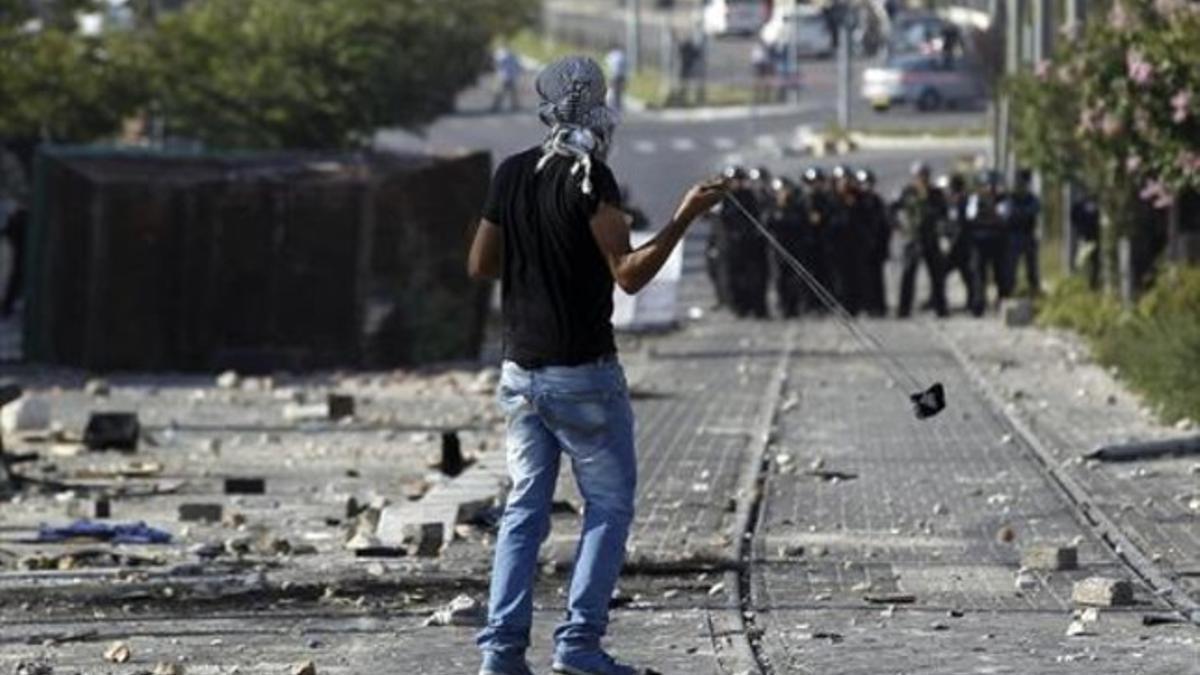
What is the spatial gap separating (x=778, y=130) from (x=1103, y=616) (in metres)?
74.1

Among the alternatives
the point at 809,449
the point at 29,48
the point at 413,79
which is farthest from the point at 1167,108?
the point at 413,79

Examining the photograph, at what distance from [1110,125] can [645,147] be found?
52337 millimetres

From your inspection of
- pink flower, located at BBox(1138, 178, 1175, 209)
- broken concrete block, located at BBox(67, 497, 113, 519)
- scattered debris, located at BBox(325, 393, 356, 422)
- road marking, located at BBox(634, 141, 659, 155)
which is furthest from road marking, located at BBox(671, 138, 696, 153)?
broken concrete block, located at BBox(67, 497, 113, 519)

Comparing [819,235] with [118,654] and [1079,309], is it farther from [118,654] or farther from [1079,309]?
[118,654]

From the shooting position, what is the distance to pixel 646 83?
354 ft

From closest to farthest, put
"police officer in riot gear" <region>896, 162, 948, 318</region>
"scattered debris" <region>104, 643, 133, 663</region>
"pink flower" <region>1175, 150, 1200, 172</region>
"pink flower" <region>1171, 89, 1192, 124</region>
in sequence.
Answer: "scattered debris" <region>104, 643, 133, 663</region>
"pink flower" <region>1171, 89, 1192, 124</region>
"pink flower" <region>1175, 150, 1200, 172</region>
"police officer in riot gear" <region>896, 162, 948, 318</region>

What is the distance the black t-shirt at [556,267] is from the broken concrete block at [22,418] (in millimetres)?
16301

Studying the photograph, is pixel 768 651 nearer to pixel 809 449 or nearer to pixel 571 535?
pixel 571 535

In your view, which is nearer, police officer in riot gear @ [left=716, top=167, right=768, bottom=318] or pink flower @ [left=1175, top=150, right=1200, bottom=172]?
pink flower @ [left=1175, top=150, right=1200, bottom=172]

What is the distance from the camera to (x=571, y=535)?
18.6 metres

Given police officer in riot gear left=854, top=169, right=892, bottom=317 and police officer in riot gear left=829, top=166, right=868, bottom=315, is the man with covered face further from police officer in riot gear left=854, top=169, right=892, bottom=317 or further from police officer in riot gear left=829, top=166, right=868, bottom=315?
police officer in riot gear left=854, top=169, right=892, bottom=317

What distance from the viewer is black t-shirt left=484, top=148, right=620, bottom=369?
12.2 m

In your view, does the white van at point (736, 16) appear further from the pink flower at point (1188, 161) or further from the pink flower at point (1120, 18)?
the pink flower at point (1188, 161)

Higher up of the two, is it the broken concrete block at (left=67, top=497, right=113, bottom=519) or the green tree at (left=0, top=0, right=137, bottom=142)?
the broken concrete block at (left=67, top=497, right=113, bottom=519)
